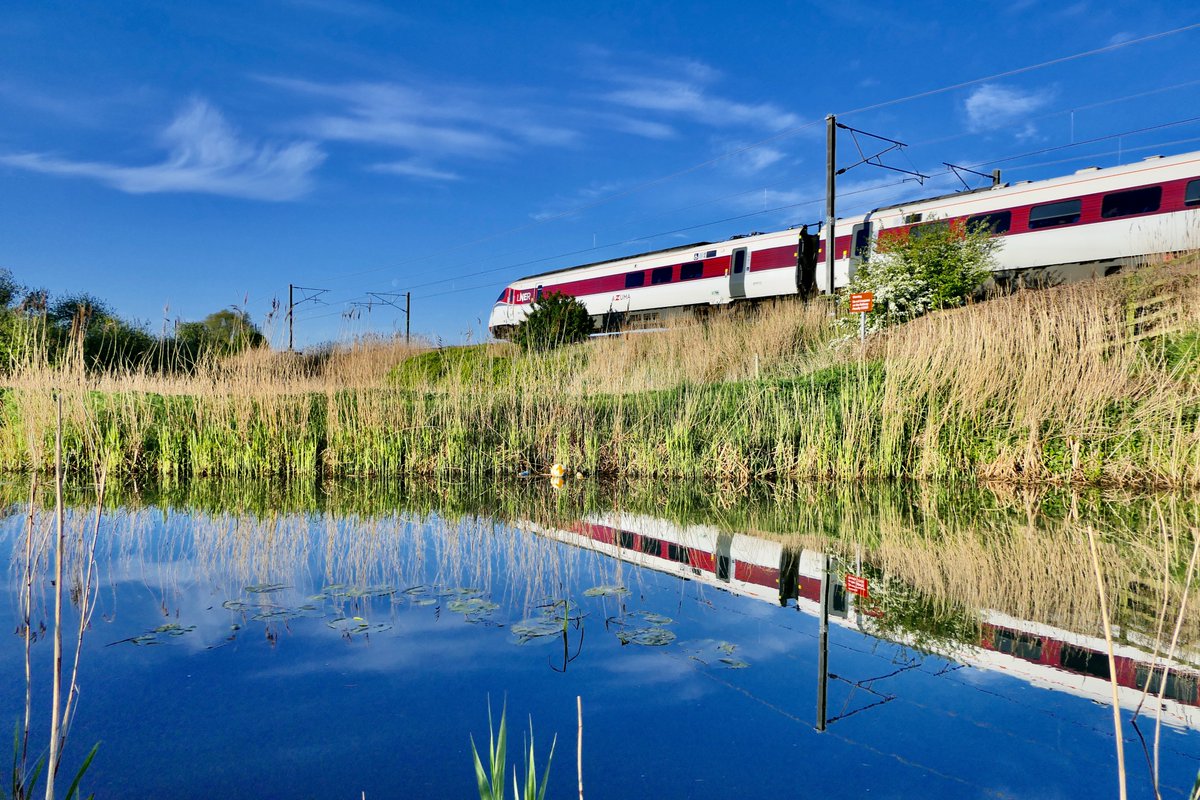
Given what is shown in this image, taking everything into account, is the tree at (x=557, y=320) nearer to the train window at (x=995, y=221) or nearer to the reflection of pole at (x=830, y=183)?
the reflection of pole at (x=830, y=183)

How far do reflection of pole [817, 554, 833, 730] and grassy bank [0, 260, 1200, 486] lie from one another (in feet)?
13.1

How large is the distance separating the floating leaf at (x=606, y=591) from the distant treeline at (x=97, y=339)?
3.21 metres

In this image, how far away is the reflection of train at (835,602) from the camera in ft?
8.67

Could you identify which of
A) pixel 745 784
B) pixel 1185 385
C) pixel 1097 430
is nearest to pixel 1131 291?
pixel 1185 385

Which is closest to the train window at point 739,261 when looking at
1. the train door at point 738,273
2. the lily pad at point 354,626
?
the train door at point 738,273

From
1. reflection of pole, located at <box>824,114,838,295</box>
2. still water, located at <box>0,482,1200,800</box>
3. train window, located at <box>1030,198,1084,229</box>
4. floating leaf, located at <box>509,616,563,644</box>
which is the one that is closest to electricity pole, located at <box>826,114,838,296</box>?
reflection of pole, located at <box>824,114,838,295</box>

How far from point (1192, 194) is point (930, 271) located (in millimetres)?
3602

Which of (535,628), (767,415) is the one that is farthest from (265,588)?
(767,415)

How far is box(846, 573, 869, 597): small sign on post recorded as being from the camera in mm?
3740

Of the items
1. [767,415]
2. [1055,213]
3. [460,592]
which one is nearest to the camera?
[460,592]

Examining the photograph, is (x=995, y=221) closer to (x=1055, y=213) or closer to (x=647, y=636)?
(x=1055, y=213)

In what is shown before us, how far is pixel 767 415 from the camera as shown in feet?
27.6

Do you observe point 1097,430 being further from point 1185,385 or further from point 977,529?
point 977,529

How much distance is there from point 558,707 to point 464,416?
21.7ft
